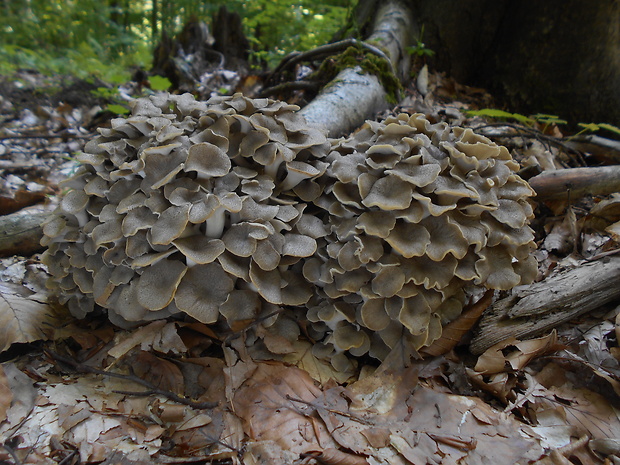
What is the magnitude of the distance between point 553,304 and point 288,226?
7.49 ft

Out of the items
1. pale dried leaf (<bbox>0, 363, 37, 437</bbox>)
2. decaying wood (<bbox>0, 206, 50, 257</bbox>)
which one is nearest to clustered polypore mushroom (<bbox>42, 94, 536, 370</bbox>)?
pale dried leaf (<bbox>0, 363, 37, 437</bbox>)

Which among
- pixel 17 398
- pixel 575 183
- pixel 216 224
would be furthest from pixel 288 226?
pixel 575 183

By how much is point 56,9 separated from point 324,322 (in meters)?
16.2

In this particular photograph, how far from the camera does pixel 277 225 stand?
2.88m

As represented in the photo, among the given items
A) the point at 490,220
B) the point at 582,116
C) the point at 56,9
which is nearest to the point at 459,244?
the point at 490,220

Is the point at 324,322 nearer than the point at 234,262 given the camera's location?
No

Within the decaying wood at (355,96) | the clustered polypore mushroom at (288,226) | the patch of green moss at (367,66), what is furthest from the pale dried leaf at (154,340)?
the patch of green moss at (367,66)

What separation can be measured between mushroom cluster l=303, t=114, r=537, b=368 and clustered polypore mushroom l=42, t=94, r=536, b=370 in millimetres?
11

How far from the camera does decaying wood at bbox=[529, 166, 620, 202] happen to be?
3.90m

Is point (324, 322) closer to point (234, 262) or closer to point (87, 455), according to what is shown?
point (234, 262)

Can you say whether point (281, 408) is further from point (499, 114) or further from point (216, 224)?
point (499, 114)

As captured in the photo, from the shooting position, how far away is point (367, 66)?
234 inches

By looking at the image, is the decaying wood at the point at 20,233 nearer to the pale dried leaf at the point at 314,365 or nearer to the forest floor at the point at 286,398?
the forest floor at the point at 286,398

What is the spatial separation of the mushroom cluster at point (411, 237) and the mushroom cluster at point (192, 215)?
0.26 metres
